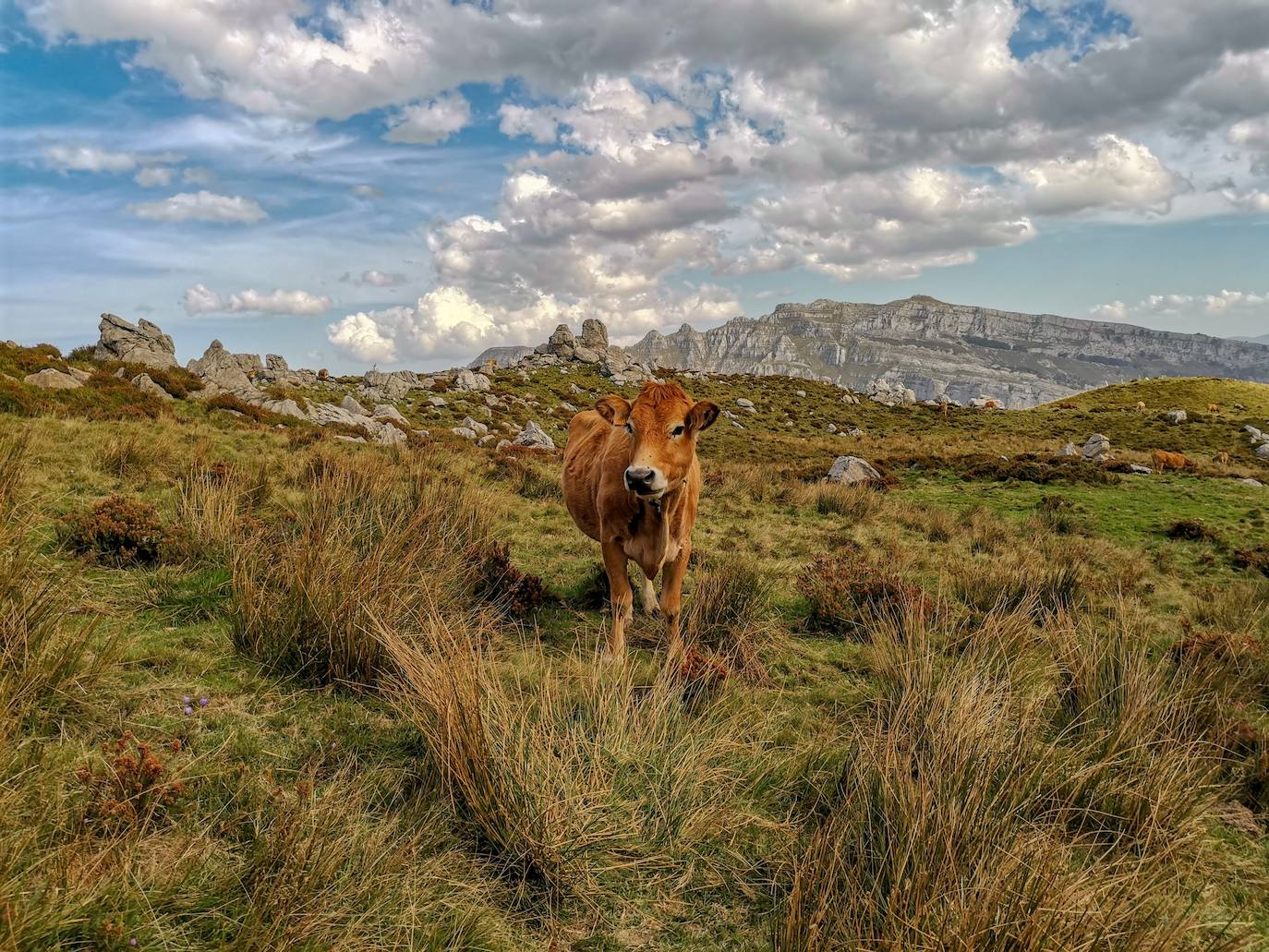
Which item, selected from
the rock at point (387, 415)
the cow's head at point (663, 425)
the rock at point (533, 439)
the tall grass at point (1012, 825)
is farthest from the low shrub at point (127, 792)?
the rock at point (387, 415)

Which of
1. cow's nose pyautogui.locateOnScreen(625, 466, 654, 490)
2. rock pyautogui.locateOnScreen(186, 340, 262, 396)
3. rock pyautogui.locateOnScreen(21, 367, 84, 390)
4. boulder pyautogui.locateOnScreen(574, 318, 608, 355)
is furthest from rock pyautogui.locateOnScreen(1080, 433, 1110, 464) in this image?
boulder pyautogui.locateOnScreen(574, 318, 608, 355)

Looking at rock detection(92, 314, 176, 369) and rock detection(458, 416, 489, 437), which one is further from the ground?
rock detection(92, 314, 176, 369)

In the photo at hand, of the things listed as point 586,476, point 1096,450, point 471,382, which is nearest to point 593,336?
point 471,382

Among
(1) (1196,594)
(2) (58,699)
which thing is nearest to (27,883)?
(2) (58,699)

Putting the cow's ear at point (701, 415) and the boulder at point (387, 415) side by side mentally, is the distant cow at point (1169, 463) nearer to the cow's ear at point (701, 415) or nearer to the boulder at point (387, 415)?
the cow's ear at point (701, 415)

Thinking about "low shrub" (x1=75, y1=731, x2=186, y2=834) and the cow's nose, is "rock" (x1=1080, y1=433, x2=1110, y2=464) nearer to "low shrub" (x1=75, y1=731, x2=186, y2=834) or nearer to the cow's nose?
the cow's nose

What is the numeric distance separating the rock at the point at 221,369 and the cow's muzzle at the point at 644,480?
2202cm

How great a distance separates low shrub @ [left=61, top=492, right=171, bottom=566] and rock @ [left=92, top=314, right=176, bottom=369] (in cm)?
2076

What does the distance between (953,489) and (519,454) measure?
14182 mm

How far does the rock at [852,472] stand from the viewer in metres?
19.7

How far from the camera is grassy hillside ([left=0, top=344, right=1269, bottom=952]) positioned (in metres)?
2.52

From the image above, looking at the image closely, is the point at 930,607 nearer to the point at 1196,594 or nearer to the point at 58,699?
the point at 1196,594

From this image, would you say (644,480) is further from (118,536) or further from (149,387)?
(149,387)

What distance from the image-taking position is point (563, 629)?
22.2 feet
